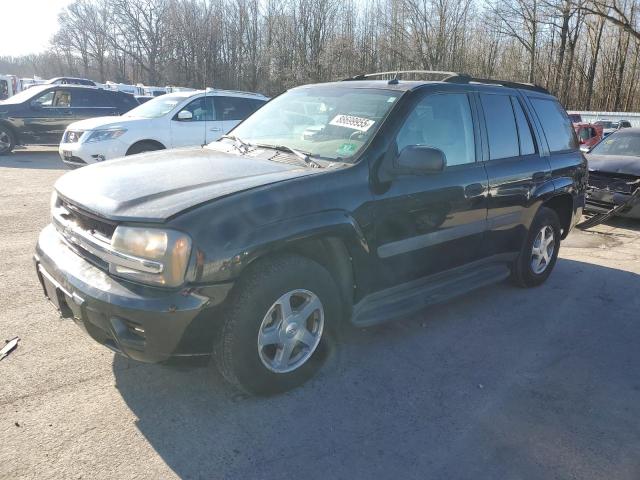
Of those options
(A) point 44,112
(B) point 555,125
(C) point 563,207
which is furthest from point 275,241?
(A) point 44,112

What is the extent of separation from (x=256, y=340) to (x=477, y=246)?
2.21 meters

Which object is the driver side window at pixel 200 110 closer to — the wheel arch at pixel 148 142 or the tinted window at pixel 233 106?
the tinted window at pixel 233 106

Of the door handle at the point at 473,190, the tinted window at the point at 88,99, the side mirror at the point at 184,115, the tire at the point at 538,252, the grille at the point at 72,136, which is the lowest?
the tire at the point at 538,252

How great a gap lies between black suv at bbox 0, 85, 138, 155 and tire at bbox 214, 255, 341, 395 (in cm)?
1311

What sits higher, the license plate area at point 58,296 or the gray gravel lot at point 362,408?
the license plate area at point 58,296

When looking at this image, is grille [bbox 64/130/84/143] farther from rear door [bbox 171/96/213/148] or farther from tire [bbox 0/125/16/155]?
tire [bbox 0/125/16/155]

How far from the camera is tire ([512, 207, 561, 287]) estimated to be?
5.01m

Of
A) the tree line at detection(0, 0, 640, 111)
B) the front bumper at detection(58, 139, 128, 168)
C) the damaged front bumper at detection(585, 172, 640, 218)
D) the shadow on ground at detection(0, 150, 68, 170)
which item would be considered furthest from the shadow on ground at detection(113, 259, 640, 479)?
the tree line at detection(0, 0, 640, 111)

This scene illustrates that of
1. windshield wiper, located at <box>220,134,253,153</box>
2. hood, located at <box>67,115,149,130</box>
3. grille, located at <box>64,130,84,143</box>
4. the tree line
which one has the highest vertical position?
the tree line

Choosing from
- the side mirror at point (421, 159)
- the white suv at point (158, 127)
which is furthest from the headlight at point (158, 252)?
the white suv at point (158, 127)

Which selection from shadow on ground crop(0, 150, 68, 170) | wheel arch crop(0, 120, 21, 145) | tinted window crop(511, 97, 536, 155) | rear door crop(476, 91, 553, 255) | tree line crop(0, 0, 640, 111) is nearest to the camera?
rear door crop(476, 91, 553, 255)

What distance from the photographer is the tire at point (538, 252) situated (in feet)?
16.4

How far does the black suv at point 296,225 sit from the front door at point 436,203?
0.5 inches

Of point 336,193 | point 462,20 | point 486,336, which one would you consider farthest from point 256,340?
point 462,20
